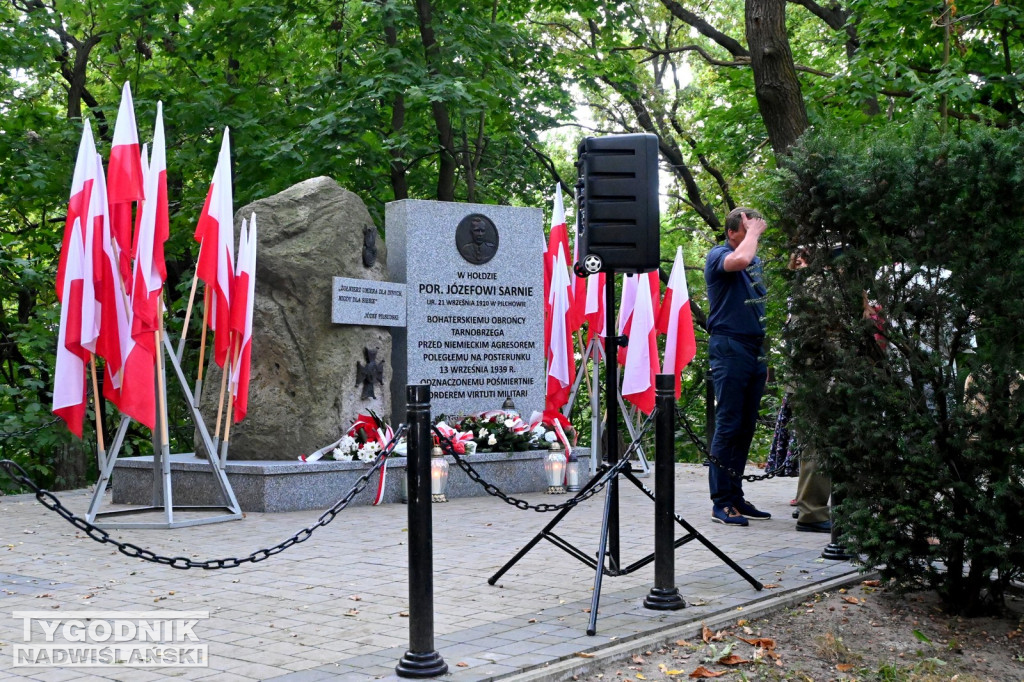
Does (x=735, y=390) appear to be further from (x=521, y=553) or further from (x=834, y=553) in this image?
(x=521, y=553)

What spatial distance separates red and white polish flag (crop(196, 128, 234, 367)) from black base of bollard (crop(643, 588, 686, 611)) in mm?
4801

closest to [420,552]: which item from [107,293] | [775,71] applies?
[107,293]

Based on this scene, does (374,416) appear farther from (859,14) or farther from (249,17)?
(859,14)

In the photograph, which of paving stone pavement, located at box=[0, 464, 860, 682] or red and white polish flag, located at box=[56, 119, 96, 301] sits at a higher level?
red and white polish flag, located at box=[56, 119, 96, 301]

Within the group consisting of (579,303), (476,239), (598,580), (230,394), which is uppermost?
(476,239)

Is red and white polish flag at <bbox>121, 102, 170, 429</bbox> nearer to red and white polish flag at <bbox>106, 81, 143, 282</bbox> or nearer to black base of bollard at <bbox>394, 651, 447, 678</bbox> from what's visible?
red and white polish flag at <bbox>106, 81, 143, 282</bbox>

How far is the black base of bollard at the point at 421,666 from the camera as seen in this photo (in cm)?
430

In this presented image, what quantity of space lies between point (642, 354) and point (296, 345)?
11.0 ft

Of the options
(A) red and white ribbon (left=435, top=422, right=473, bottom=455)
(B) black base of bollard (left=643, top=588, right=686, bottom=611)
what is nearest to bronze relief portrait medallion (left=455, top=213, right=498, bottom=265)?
(A) red and white ribbon (left=435, top=422, right=473, bottom=455)

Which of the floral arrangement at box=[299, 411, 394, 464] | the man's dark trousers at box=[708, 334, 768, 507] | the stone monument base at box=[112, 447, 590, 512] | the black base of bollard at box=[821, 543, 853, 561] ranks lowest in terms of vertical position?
the black base of bollard at box=[821, 543, 853, 561]

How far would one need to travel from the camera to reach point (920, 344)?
17.9 ft

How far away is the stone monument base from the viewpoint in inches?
370

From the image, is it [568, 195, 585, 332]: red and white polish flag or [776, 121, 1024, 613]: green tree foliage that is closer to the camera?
[776, 121, 1024, 613]: green tree foliage

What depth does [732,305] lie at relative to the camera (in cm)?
826
